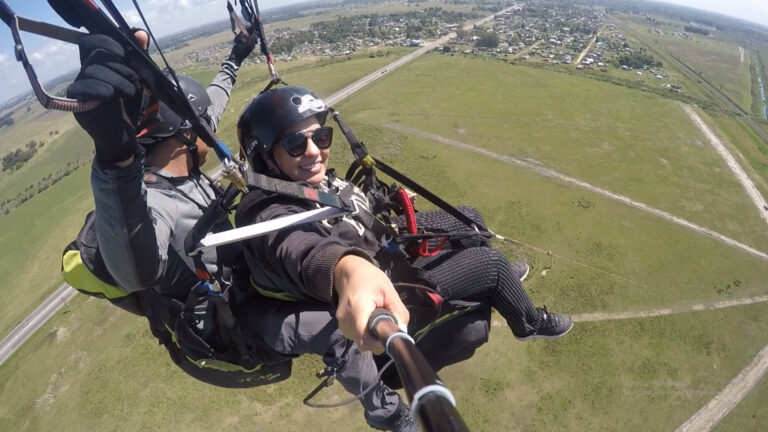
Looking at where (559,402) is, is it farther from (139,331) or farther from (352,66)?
(352,66)

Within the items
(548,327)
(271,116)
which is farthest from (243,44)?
(548,327)

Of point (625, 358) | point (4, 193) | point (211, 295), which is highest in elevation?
point (211, 295)

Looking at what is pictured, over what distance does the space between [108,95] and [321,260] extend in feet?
3.56

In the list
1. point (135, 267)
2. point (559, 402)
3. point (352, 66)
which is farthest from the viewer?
point (352, 66)

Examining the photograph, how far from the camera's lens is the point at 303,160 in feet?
9.60

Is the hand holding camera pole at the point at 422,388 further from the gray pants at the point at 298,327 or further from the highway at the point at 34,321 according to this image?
the highway at the point at 34,321

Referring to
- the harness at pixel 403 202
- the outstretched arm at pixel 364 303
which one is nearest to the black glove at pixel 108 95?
the outstretched arm at pixel 364 303

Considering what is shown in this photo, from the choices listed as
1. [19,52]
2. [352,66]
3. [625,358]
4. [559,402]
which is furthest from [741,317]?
[352,66]

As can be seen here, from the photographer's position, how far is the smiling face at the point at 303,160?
2.92 m

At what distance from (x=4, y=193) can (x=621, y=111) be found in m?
74.0

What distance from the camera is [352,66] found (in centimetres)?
5728

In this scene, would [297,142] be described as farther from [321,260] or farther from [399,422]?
[399,422]

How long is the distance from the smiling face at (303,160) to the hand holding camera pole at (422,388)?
81.4 inches

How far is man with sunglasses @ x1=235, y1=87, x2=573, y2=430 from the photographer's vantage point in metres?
1.84
